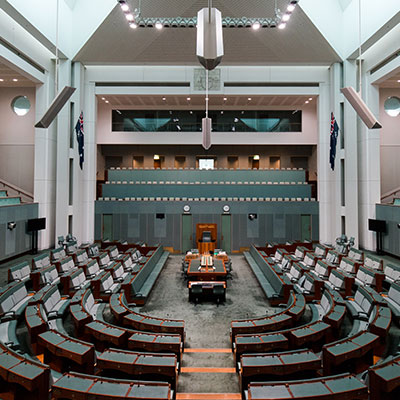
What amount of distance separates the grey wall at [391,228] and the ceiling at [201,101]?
8.04 metres

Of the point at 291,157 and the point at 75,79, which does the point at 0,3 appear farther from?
Answer: the point at 291,157

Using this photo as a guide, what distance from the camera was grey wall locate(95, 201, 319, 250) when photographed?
17781 mm

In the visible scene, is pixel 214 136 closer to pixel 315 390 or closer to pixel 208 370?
pixel 208 370

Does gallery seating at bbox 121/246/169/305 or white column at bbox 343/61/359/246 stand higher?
white column at bbox 343/61/359/246

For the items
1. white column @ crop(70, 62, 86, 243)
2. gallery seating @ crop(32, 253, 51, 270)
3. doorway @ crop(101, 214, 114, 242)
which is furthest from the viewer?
doorway @ crop(101, 214, 114, 242)

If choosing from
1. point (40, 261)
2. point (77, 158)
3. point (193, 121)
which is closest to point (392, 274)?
point (40, 261)

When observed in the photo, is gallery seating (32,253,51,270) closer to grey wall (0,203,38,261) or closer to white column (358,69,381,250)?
grey wall (0,203,38,261)

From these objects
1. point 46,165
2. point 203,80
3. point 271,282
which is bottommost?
point 271,282

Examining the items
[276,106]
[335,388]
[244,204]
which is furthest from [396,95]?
[335,388]

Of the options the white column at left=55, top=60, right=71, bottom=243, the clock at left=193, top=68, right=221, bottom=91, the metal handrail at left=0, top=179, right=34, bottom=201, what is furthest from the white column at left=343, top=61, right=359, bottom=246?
the metal handrail at left=0, top=179, right=34, bottom=201

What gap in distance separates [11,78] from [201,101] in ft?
34.9

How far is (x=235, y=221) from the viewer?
17828 millimetres

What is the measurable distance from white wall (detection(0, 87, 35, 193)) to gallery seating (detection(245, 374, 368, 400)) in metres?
16.6

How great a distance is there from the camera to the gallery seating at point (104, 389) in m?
3.81
